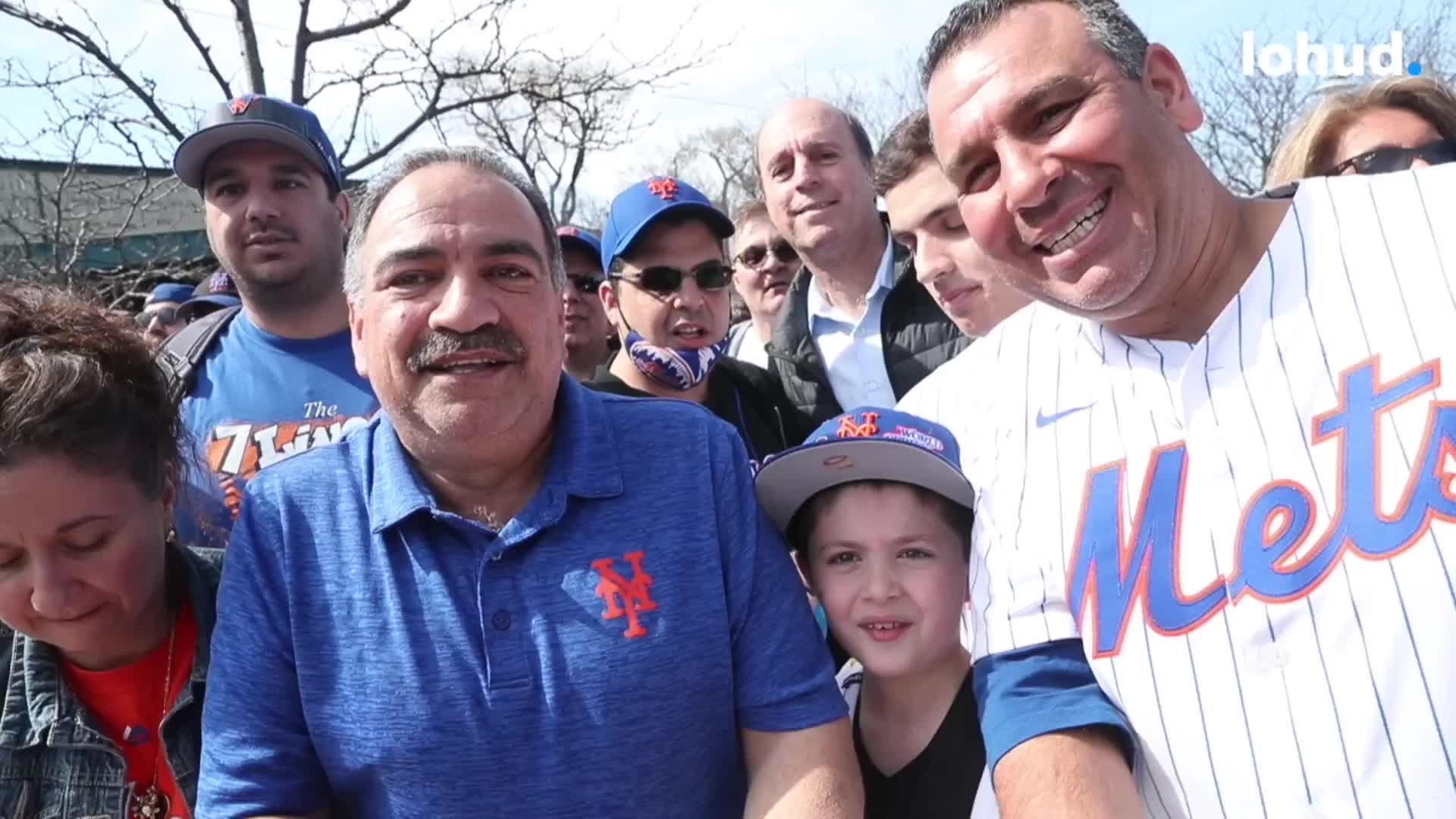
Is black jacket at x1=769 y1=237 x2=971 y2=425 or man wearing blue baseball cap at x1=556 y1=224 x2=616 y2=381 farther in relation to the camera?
man wearing blue baseball cap at x1=556 y1=224 x2=616 y2=381

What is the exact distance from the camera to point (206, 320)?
148 inches

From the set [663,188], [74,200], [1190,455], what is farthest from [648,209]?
[74,200]

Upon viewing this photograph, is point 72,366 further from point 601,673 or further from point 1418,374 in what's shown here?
point 1418,374

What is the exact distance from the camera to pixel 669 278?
3.71m

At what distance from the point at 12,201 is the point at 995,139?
30.3 feet

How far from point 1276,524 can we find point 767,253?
359 cm

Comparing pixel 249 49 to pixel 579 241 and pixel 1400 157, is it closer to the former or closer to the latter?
pixel 579 241

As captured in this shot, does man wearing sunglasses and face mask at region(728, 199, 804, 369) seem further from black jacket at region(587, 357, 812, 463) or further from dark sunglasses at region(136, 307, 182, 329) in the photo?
dark sunglasses at region(136, 307, 182, 329)

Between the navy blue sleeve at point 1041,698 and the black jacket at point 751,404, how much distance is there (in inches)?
61.7

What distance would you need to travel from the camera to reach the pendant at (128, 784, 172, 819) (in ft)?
7.46

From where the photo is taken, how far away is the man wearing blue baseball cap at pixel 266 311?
3227mm

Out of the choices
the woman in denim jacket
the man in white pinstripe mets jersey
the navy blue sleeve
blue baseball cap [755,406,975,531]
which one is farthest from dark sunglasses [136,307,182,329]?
the navy blue sleeve

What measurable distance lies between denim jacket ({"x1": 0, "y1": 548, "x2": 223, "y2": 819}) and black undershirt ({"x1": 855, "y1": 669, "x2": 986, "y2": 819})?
1.46 m

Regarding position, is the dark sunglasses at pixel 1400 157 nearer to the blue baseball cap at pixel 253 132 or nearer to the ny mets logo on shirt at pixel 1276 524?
the ny mets logo on shirt at pixel 1276 524
